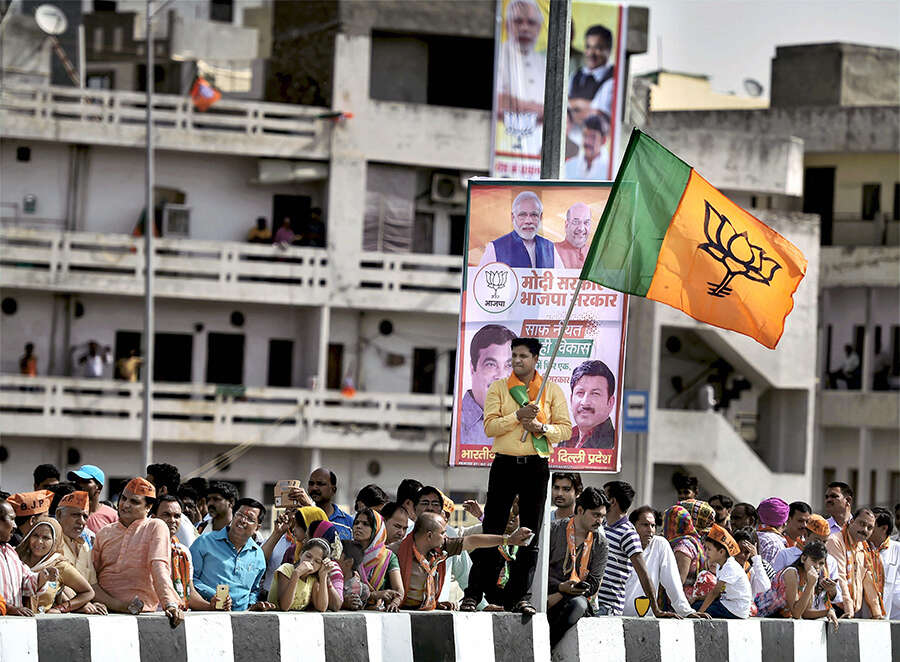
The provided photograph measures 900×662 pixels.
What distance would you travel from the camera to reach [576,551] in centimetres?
1140

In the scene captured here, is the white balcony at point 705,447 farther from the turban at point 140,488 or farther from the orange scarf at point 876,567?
the turban at point 140,488

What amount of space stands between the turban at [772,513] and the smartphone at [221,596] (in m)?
6.23

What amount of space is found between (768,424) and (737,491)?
290cm

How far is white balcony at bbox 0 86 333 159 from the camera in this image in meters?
37.8

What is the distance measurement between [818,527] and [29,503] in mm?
6214

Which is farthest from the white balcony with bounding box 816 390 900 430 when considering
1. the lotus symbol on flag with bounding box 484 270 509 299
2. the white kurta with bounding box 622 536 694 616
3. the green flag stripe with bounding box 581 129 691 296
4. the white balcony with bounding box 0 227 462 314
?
the lotus symbol on flag with bounding box 484 270 509 299

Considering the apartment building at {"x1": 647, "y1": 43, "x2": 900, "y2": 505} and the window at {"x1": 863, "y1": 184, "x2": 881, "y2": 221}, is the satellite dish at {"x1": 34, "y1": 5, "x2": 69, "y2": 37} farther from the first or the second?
the window at {"x1": 863, "y1": 184, "x2": 881, "y2": 221}

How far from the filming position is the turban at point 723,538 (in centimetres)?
1263

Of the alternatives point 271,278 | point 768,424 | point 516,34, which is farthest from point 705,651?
point 768,424

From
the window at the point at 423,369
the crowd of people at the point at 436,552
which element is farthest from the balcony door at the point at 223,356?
the crowd of people at the point at 436,552

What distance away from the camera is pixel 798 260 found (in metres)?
11.8

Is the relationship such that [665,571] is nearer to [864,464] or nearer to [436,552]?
[436,552]

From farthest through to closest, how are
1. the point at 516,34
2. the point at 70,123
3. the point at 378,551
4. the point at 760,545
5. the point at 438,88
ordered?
1. the point at 438,88
2. the point at 70,123
3. the point at 516,34
4. the point at 760,545
5. the point at 378,551

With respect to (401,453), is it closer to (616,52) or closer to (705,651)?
(616,52)
